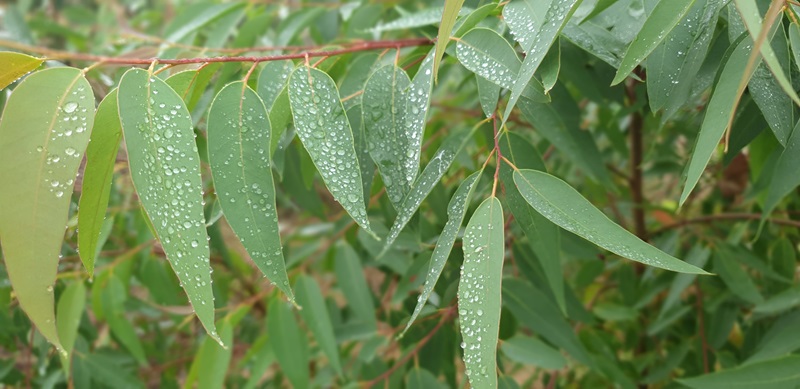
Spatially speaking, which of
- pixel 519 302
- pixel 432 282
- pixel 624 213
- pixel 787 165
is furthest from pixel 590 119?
pixel 432 282

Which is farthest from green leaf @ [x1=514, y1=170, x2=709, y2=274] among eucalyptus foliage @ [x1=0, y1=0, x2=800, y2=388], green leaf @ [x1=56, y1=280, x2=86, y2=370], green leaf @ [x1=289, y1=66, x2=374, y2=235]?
green leaf @ [x1=56, y1=280, x2=86, y2=370]

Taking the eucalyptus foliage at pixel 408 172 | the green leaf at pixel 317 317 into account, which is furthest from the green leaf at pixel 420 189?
the green leaf at pixel 317 317

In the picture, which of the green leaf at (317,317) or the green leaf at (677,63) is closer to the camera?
the green leaf at (677,63)

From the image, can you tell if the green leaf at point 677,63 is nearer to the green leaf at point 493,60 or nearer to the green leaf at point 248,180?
the green leaf at point 493,60

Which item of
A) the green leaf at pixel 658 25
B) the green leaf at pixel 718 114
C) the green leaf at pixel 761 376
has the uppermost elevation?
the green leaf at pixel 658 25

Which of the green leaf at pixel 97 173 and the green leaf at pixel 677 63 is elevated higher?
the green leaf at pixel 677 63

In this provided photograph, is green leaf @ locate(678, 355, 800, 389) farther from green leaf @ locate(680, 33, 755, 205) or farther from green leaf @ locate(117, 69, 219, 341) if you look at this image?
green leaf @ locate(117, 69, 219, 341)
